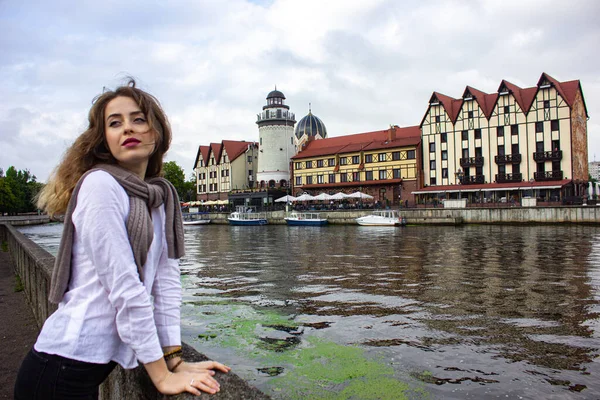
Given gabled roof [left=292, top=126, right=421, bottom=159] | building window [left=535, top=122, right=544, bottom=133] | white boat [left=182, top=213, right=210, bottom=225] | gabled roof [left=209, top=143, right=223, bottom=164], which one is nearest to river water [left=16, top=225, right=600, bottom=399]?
building window [left=535, top=122, right=544, bottom=133]

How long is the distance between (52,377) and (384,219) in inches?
1760

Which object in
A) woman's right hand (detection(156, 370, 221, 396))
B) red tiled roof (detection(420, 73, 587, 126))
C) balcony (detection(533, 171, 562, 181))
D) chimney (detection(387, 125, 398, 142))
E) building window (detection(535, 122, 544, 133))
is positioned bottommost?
woman's right hand (detection(156, 370, 221, 396))

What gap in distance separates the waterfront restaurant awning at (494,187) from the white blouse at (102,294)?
51.4 meters

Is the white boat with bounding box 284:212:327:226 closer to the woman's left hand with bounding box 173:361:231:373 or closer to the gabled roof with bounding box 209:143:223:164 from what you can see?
the gabled roof with bounding box 209:143:223:164

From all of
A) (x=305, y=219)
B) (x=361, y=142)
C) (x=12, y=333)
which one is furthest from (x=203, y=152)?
(x=12, y=333)

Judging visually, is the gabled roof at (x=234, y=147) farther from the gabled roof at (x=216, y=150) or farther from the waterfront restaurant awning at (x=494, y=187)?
the waterfront restaurant awning at (x=494, y=187)

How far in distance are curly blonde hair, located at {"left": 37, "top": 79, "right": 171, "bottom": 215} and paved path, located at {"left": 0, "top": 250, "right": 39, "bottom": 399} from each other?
3.94 meters

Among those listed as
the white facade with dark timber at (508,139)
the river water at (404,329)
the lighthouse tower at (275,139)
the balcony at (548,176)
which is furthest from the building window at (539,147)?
the river water at (404,329)

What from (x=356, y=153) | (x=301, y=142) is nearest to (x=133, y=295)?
(x=356, y=153)

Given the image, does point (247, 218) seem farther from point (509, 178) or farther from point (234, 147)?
point (509, 178)

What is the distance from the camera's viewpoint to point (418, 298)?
10258 millimetres

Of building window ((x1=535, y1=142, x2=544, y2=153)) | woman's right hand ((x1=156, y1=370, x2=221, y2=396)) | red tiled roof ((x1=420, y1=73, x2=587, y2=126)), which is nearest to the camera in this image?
woman's right hand ((x1=156, y1=370, x2=221, y2=396))

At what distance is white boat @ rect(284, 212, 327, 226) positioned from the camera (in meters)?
50.7

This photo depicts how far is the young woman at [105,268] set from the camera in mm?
1896
